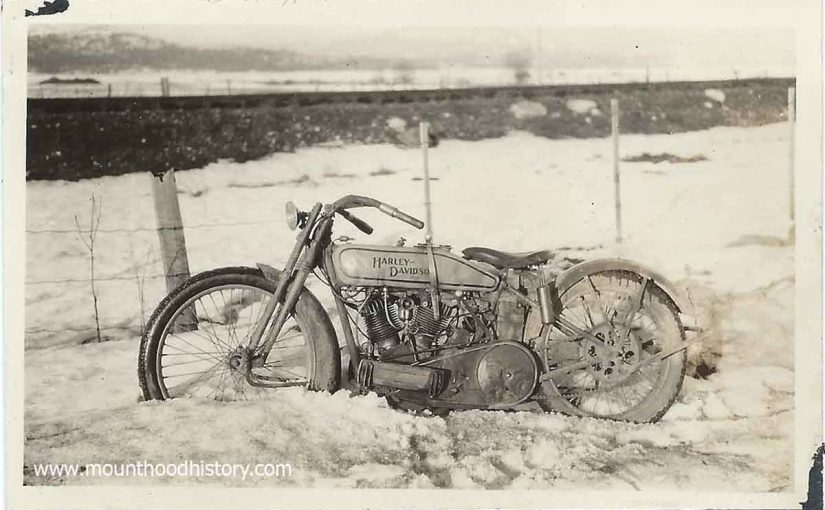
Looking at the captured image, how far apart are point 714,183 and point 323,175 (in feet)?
4.72

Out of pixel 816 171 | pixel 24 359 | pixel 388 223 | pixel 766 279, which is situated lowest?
pixel 24 359

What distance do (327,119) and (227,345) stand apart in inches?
35.8

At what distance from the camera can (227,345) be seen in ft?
8.61

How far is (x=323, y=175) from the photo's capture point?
8.57ft

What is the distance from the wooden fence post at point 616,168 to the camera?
2619 millimetres

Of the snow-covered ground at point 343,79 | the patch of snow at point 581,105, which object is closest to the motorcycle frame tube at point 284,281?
the snow-covered ground at point 343,79

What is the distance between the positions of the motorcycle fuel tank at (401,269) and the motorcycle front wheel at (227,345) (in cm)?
18

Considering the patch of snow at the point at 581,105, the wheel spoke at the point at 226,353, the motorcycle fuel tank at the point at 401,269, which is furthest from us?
the patch of snow at the point at 581,105

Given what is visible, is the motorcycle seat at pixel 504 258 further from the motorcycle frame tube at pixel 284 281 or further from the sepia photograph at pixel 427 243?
the motorcycle frame tube at pixel 284 281

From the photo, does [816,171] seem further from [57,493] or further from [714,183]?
[57,493]

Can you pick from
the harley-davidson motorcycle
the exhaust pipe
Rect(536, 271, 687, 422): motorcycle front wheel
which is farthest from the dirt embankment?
the exhaust pipe

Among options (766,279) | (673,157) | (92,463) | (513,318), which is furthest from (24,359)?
(766,279)

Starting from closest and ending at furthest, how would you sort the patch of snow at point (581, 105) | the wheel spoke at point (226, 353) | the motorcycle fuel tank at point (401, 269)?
the motorcycle fuel tank at point (401, 269) → the wheel spoke at point (226, 353) → the patch of snow at point (581, 105)

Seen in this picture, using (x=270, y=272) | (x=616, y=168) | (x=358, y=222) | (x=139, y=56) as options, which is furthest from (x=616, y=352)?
(x=139, y=56)
